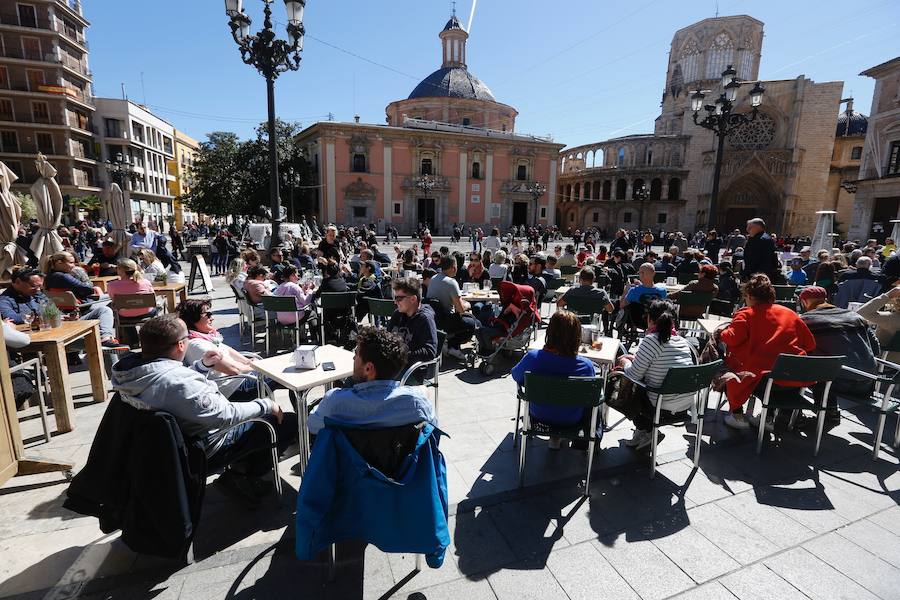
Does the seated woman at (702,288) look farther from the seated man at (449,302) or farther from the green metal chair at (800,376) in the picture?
the seated man at (449,302)

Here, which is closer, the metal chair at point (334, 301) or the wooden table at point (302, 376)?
the wooden table at point (302, 376)

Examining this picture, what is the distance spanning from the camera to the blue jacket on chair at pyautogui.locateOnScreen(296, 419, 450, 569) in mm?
2037

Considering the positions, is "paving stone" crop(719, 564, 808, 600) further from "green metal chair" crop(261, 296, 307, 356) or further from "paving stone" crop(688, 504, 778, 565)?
"green metal chair" crop(261, 296, 307, 356)

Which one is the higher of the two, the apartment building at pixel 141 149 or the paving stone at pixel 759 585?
the apartment building at pixel 141 149

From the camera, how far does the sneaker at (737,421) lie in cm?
403

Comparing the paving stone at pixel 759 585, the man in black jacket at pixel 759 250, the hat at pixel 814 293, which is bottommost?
the paving stone at pixel 759 585

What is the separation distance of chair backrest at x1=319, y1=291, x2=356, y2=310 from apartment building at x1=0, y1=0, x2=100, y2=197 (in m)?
35.9

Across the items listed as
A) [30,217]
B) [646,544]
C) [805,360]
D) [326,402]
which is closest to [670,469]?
[646,544]

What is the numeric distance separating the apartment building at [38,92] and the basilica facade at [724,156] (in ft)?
136

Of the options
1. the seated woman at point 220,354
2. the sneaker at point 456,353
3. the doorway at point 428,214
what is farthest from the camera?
the doorway at point 428,214

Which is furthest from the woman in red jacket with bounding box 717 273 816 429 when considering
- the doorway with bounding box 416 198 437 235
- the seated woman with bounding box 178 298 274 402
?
the doorway with bounding box 416 198 437 235

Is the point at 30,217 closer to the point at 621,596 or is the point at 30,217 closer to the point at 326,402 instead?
the point at 326,402

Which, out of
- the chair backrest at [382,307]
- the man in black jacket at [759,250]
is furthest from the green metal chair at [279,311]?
the man in black jacket at [759,250]

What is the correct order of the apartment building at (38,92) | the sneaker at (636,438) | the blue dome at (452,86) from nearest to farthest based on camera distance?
the sneaker at (636,438) < the apartment building at (38,92) < the blue dome at (452,86)
